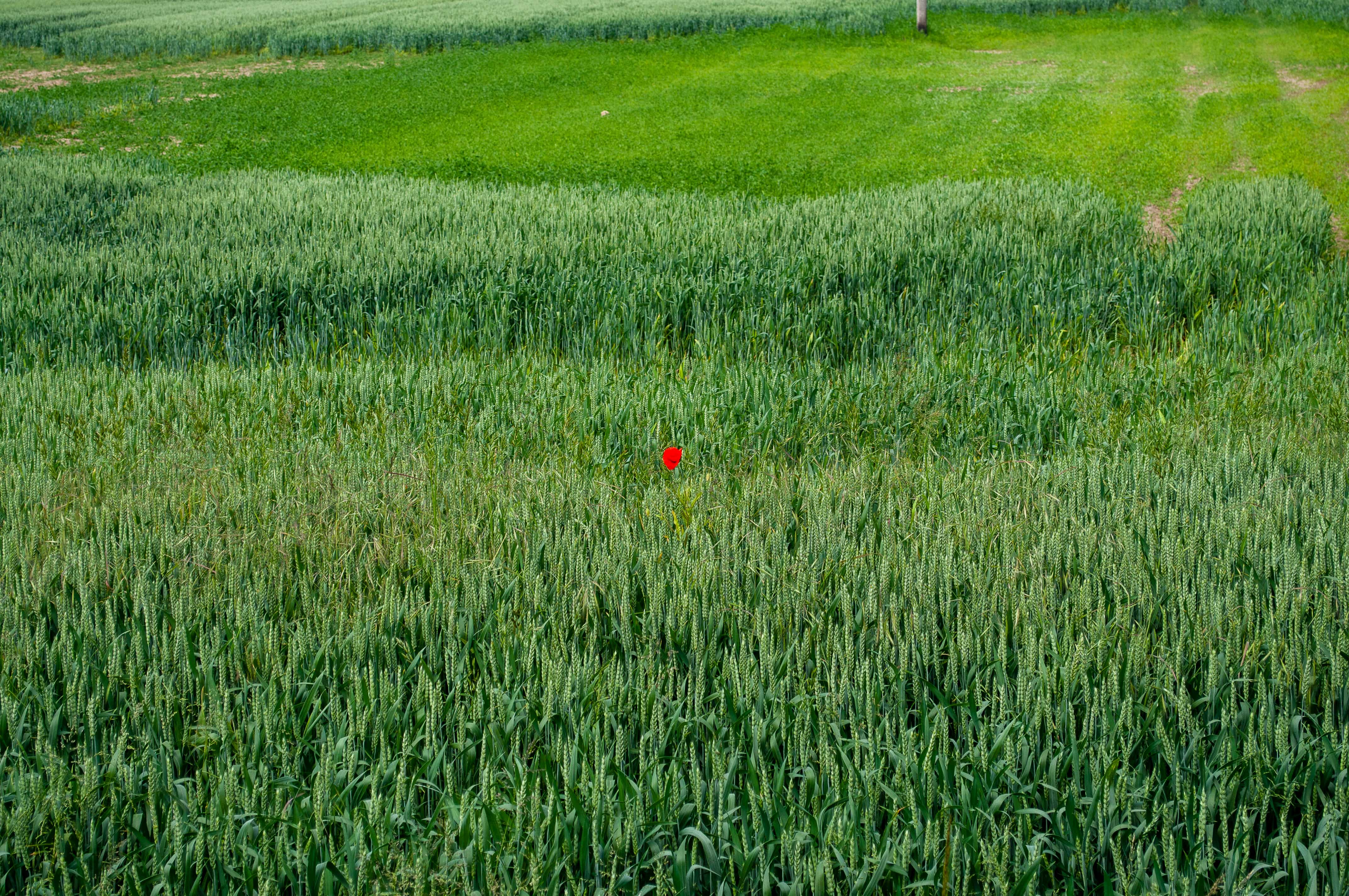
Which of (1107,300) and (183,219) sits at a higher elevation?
(183,219)

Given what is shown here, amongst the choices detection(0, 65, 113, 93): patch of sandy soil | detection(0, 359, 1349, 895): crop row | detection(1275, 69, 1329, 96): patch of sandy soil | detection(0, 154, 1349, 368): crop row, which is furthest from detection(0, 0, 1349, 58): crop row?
detection(0, 359, 1349, 895): crop row

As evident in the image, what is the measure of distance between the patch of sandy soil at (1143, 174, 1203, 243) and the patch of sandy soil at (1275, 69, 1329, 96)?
18.1ft

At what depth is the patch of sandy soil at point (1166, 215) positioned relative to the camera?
31.4 ft

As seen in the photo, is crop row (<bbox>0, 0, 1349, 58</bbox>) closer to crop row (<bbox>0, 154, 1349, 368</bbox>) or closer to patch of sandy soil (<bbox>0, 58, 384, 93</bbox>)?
patch of sandy soil (<bbox>0, 58, 384, 93</bbox>)

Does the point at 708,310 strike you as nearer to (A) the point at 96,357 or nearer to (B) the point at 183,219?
(A) the point at 96,357

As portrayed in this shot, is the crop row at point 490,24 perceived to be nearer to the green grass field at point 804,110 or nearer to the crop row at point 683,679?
the green grass field at point 804,110

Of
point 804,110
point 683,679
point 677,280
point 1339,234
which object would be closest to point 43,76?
point 804,110

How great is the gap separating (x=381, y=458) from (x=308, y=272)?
4103 mm

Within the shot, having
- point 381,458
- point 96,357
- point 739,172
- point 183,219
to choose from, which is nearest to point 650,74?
point 739,172

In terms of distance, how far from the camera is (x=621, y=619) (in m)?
2.85

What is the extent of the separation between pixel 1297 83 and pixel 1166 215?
26.4 ft

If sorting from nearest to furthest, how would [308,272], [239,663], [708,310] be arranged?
1. [239,663]
2. [708,310]
3. [308,272]

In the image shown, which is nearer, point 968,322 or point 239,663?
point 239,663

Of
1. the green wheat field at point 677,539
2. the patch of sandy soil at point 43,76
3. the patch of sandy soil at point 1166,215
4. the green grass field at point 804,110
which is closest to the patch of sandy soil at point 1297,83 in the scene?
the green grass field at point 804,110
